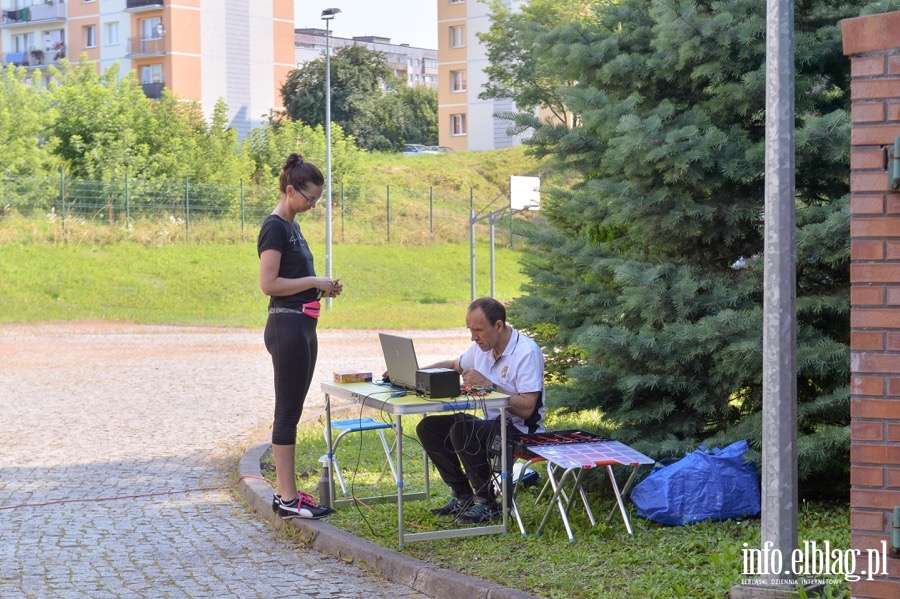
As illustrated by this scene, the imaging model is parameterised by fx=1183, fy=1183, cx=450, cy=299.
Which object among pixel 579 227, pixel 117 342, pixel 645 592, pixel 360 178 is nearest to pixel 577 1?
pixel 360 178

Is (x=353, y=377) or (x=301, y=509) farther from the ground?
(x=353, y=377)

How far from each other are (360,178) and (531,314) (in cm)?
4130

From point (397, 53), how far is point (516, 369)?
146 metres

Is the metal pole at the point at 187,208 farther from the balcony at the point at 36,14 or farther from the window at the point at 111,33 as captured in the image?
the balcony at the point at 36,14

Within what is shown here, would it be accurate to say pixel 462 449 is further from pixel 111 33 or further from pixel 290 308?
pixel 111 33

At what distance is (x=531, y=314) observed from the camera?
28.4 ft

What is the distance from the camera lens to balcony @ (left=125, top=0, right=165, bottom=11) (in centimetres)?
5969

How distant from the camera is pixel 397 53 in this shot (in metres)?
149

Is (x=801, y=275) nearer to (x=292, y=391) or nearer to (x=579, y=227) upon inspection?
(x=579, y=227)

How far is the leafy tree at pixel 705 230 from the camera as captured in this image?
7.09 m

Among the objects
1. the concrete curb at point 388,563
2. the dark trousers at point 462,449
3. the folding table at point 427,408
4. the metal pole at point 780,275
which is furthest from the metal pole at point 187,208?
the metal pole at point 780,275

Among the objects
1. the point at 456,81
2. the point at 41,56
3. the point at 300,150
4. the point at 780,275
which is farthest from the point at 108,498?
the point at 456,81

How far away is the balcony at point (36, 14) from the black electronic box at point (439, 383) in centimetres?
6447

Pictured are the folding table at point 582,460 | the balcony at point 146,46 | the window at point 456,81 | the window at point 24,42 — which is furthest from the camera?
the window at point 456,81
